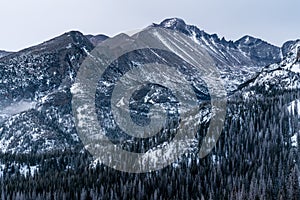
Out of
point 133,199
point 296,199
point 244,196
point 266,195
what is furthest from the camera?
point 133,199

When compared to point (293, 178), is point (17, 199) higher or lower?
lower

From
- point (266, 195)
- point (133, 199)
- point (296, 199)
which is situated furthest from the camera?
point (133, 199)

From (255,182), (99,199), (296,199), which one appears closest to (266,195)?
(255,182)

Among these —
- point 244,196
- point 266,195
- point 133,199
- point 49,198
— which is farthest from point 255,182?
point 49,198

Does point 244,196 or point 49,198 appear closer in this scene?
point 244,196

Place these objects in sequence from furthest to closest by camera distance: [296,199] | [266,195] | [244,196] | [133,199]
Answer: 1. [133,199]
2. [266,195]
3. [244,196]
4. [296,199]

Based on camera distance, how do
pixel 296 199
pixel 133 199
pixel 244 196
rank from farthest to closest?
pixel 133 199 < pixel 244 196 < pixel 296 199

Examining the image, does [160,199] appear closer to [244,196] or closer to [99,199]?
[99,199]

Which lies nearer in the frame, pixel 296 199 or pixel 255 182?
pixel 296 199

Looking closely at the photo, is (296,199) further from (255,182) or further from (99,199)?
(99,199)
